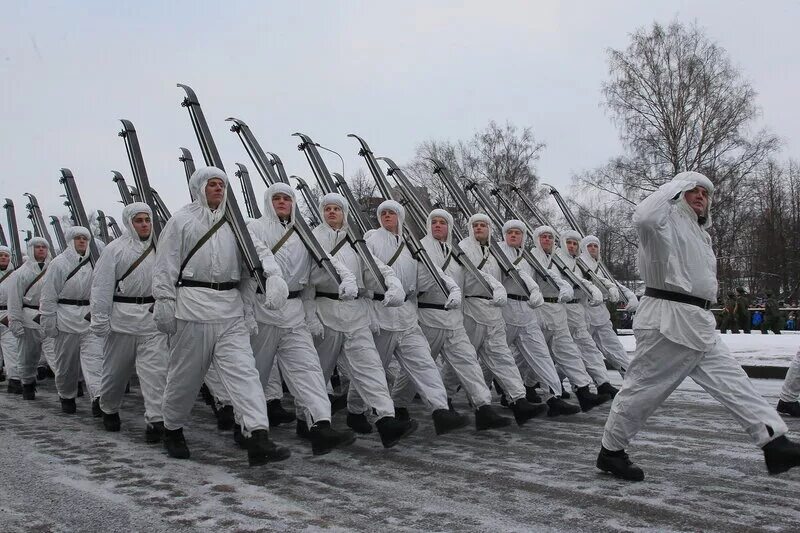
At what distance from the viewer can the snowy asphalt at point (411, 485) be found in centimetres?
411

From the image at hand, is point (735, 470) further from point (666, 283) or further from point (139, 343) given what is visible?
point (139, 343)

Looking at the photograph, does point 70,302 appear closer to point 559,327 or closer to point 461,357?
point 461,357

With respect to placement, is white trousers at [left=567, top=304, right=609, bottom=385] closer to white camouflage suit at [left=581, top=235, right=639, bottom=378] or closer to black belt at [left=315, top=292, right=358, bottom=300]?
white camouflage suit at [left=581, top=235, right=639, bottom=378]

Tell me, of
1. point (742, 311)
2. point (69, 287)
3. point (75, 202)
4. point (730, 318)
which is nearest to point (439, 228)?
point (69, 287)

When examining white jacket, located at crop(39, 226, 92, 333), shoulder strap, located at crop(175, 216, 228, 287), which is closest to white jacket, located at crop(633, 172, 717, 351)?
shoulder strap, located at crop(175, 216, 228, 287)

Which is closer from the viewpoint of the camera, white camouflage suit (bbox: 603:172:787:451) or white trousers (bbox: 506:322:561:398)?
white camouflage suit (bbox: 603:172:787:451)

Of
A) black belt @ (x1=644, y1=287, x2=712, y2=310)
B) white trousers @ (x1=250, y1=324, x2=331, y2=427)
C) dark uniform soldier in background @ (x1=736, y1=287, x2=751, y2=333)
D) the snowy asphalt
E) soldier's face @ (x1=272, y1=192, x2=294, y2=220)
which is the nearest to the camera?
the snowy asphalt

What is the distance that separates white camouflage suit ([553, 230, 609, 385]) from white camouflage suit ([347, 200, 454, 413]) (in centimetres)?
244

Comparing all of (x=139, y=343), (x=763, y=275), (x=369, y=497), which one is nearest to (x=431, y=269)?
(x=139, y=343)

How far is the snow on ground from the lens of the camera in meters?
11.6

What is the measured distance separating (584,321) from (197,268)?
5054 millimetres

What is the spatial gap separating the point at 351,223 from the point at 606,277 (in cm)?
440

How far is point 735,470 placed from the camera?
513cm

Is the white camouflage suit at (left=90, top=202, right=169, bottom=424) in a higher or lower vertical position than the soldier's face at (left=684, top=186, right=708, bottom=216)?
lower
